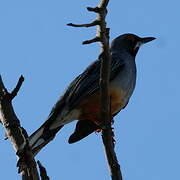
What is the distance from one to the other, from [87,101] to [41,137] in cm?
129

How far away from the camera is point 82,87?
23.6 ft

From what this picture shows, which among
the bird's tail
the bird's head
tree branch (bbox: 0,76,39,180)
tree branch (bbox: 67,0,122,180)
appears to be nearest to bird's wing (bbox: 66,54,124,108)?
the bird's tail

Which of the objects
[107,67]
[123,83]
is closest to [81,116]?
[123,83]

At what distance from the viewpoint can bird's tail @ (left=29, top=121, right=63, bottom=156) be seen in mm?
5816

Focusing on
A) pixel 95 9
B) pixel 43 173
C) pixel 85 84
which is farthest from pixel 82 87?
pixel 43 173

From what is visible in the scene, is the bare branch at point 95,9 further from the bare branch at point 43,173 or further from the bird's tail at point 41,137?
the bird's tail at point 41,137

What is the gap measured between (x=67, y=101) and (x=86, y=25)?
9.17 feet

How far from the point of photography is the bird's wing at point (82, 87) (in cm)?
688

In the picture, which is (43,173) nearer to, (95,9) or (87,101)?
(95,9)

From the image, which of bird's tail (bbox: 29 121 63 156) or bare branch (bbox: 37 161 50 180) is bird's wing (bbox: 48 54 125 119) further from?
bare branch (bbox: 37 161 50 180)

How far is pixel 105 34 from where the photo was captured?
4301 mm

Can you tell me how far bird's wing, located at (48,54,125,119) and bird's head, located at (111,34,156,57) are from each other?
136 centimetres

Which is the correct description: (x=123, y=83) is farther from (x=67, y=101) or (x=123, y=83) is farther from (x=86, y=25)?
(x=86, y=25)

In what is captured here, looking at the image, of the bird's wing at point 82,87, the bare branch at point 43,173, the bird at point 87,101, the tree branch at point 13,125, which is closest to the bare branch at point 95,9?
the tree branch at point 13,125
